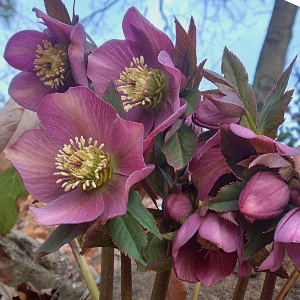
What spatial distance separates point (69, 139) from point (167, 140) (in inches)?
4.3

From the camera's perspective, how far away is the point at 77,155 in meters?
0.38

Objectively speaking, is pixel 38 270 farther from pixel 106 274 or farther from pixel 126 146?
pixel 126 146

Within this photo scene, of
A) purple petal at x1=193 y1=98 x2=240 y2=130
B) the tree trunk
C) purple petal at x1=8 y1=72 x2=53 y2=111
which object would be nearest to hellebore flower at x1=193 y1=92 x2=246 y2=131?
purple petal at x1=193 y1=98 x2=240 y2=130

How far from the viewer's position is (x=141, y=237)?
1.05 ft

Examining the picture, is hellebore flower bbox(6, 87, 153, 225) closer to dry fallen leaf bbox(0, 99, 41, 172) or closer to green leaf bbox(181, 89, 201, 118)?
green leaf bbox(181, 89, 201, 118)

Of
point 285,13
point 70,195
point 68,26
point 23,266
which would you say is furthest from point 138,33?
point 285,13

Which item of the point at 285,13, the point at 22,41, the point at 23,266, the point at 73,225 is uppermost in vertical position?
the point at 285,13

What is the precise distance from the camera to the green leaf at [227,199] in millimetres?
329

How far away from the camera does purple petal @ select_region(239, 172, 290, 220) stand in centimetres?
31

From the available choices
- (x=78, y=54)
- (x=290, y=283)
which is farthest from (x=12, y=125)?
(x=290, y=283)

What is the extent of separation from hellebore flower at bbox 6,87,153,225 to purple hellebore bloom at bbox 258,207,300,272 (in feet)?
0.41

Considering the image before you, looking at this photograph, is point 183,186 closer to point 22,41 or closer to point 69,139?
point 69,139

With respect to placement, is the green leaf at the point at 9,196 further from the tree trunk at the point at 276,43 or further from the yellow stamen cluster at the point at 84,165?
the tree trunk at the point at 276,43

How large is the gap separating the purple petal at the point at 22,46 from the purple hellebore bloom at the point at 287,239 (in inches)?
14.1
